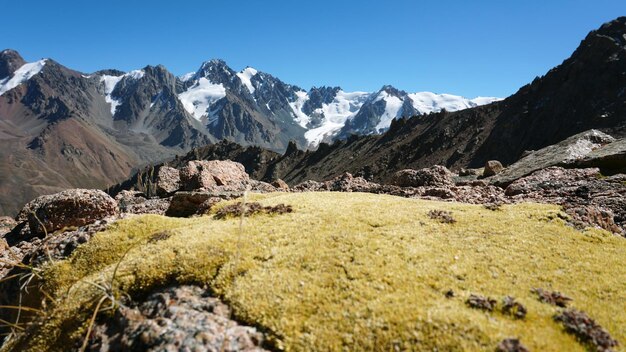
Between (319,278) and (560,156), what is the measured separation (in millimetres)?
32826

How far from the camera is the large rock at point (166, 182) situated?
42344 millimetres

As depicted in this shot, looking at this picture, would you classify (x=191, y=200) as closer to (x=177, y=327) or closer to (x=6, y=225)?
(x=177, y=327)

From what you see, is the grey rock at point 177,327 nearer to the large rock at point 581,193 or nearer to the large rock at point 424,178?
the large rock at point 581,193

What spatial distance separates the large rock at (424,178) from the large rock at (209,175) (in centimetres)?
1558

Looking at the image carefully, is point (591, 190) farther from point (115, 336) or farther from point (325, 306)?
point (115, 336)

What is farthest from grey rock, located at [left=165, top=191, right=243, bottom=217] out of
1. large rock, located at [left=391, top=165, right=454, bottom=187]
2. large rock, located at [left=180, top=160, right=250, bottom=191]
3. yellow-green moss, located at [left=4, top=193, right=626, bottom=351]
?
large rock, located at [left=391, top=165, right=454, bottom=187]

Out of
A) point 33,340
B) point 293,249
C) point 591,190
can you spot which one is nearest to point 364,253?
point 293,249

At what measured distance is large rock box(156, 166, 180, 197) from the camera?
42.3 metres

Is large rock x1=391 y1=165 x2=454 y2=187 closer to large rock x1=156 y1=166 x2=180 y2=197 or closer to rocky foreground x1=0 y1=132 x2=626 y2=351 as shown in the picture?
rocky foreground x1=0 y1=132 x2=626 y2=351

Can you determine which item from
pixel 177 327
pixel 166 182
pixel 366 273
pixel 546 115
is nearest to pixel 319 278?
pixel 366 273

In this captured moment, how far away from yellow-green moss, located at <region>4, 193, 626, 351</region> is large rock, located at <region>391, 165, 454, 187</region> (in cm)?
1874

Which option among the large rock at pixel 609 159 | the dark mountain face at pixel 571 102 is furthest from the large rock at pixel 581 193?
the dark mountain face at pixel 571 102

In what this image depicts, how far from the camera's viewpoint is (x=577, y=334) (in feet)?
33.0

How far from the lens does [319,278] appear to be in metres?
12.0
